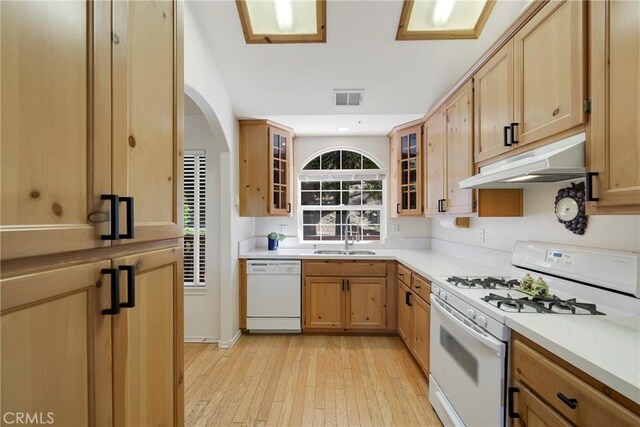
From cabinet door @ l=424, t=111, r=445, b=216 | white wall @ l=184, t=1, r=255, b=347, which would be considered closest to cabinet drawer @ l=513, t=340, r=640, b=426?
cabinet door @ l=424, t=111, r=445, b=216

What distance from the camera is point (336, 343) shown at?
2951mm

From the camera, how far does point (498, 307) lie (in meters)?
1.30

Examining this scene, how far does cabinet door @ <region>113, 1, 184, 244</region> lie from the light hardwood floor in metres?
1.63

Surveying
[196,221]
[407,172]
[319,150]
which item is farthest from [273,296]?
[407,172]

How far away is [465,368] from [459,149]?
1612 mm

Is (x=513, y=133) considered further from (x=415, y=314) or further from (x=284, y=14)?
(x=284, y=14)

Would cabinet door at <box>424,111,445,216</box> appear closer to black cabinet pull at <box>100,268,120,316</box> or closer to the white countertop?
the white countertop

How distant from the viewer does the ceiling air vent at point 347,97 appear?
272 cm

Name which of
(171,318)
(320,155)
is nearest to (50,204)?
(171,318)

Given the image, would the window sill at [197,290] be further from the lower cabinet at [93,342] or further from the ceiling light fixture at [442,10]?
the ceiling light fixture at [442,10]

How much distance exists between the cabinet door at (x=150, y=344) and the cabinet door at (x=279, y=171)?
225 centimetres

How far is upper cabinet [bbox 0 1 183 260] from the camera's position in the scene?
525 millimetres

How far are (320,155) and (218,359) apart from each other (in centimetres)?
282

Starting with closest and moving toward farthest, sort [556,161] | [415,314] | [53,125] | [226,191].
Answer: [53,125] < [556,161] < [415,314] < [226,191]
